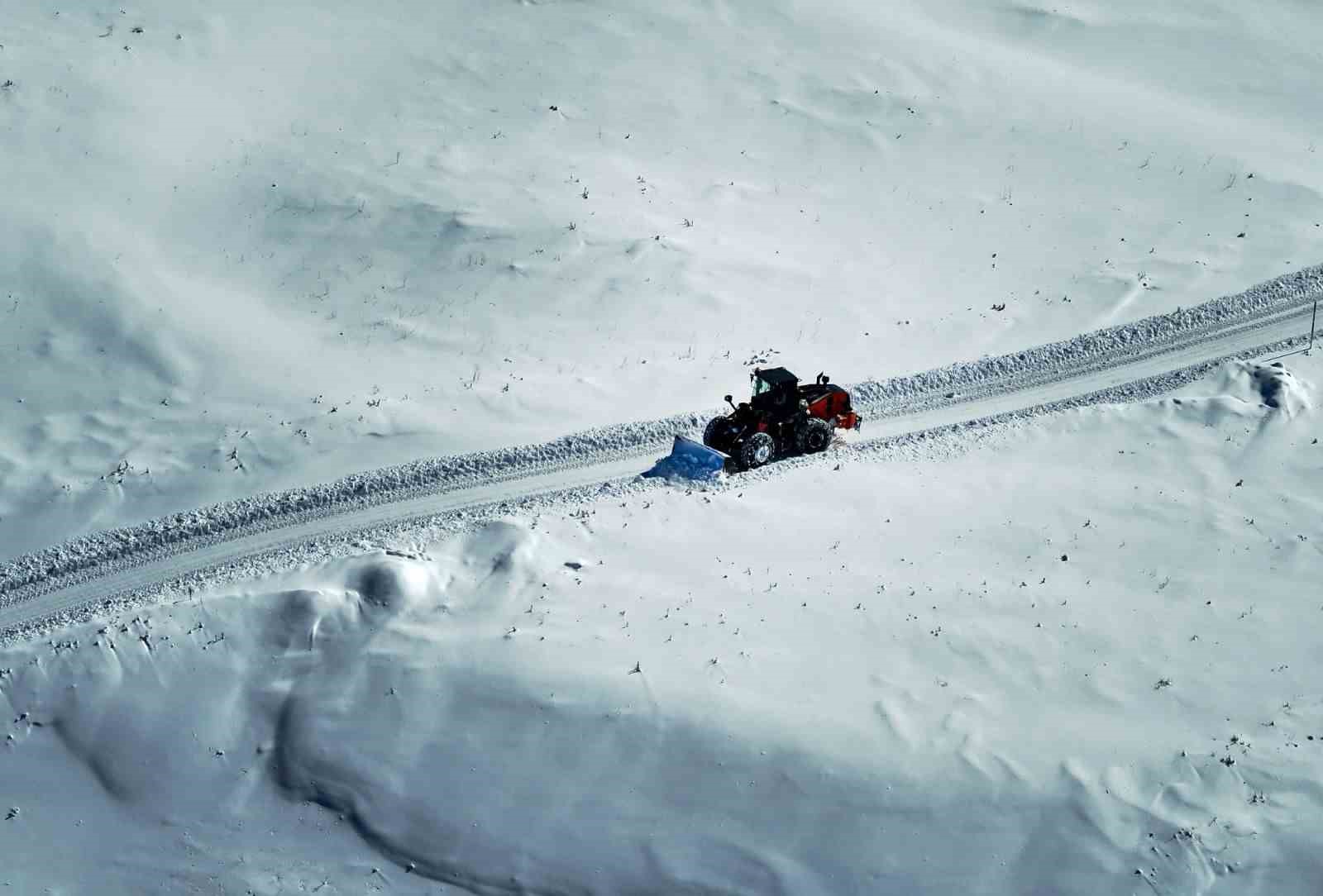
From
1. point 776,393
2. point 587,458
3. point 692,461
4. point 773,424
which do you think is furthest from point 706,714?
point 776,393

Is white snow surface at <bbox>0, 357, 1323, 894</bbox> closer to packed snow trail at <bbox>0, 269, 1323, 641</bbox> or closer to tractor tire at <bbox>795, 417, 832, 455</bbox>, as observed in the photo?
packed snow trail at <bbox>0, 269, 1323, 641</bbox>

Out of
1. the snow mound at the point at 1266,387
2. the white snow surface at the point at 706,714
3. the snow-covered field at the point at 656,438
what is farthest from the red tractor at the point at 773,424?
the snow mound at the point at 1266,387

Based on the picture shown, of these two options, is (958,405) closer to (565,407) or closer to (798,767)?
(565,407)

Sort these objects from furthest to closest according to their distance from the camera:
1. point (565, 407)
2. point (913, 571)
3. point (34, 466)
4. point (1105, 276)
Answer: point (1105, 276) → point (565, 407) → point (34, 466) → point (913, 571)

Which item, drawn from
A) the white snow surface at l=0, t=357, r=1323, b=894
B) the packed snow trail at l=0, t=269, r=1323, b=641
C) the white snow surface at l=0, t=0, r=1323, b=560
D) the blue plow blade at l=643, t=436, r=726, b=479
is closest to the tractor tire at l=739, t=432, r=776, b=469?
the blue plow blade at l=643, t=436, r=726, b=479

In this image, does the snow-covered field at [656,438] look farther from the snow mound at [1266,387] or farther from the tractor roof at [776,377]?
the tractor roof at [776,377]

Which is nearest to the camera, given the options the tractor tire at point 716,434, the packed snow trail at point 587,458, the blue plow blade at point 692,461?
the packed snow trail at point 587,458

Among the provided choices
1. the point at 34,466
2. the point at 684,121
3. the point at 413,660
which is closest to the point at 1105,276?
the point at 684,121
